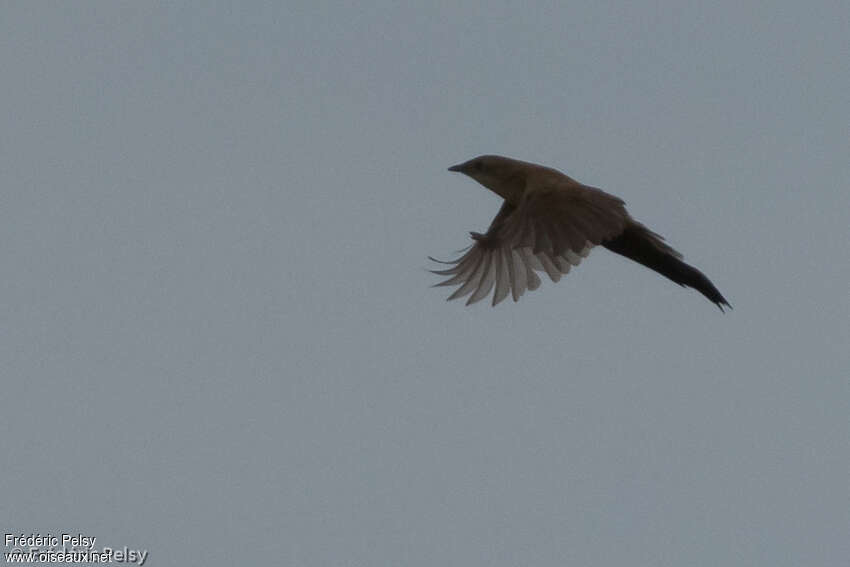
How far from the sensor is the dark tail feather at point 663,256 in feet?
41.9

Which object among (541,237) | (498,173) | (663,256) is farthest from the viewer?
(498,173)

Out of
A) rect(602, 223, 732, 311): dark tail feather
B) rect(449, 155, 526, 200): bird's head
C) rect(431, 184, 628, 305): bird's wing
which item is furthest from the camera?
rect(449, 155, 526, 200): bird's head

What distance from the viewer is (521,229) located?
12.4 meters

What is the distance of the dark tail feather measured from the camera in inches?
502

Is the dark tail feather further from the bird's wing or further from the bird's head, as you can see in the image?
the bird's head

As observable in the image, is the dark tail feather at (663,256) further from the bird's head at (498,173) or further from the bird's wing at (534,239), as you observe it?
the bird's head at (498,173)

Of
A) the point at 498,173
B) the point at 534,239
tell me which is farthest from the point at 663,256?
the point at 498,173

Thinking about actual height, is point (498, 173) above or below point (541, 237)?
above

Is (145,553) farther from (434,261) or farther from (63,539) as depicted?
(434,261)

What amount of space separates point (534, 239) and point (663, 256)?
112cm

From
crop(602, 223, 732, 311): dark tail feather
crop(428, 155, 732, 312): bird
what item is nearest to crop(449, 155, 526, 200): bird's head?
crop(428, 155, 732, 312): bird

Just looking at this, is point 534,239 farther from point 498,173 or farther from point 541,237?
point 498,173

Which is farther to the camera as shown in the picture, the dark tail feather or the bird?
the dark tail feather

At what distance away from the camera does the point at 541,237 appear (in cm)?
1216
